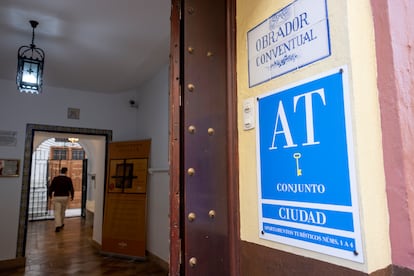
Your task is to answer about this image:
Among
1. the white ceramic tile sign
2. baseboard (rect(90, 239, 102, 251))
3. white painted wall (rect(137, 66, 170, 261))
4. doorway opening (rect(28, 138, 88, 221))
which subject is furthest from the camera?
doorway opening (rect(28, 138, 88, 221))

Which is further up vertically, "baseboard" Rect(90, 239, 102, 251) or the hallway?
"baseboard" Rect(90, 239, 102, 251)

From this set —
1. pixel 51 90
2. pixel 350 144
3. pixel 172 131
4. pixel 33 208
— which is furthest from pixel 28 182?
pixel 33 208

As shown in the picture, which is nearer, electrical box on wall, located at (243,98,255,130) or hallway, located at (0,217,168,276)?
electrical box on wall, located at (243,98,255,130)

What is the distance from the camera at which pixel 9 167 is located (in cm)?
388

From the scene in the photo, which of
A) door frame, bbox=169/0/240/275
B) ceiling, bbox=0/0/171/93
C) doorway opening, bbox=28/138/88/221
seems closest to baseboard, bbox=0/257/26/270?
ceiling, bbox=0/0/171/93

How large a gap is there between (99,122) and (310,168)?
4366mm

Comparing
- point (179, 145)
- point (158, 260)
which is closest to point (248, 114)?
point (179, 145)

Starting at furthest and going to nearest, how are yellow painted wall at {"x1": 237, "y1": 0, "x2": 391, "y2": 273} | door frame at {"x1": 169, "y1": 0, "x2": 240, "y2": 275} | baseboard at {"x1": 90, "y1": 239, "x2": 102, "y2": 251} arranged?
baseboard at {"x1": 90, "y1": 239, "x2": 102, "y2": 251}, door frame at {"x1": 169, "y1": 0, "x2": 240, "y2": 275}, yellow painted wall at {"x1": 237, "y1": 0, "x2": 391, "y2": 273}

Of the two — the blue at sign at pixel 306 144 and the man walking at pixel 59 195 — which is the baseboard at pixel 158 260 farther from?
the man walking at pixel 59 195

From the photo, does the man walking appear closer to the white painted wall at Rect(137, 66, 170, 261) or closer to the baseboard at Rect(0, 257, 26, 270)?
the baseboard at Rect(0, 257, 26, 270)

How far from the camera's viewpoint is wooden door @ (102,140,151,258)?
4.05 m

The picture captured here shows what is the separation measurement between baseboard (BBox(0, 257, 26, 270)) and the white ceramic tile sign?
169 inches

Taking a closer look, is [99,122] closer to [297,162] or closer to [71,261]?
[71,261]

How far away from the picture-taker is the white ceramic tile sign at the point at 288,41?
72cm
